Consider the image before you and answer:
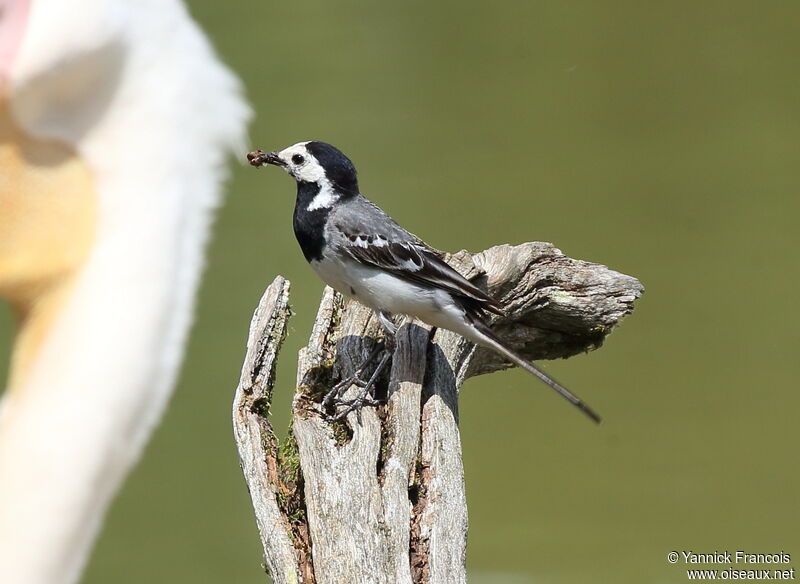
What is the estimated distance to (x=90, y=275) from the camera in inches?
33.4

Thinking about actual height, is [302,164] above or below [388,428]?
above

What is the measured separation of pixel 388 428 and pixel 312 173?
93 cm

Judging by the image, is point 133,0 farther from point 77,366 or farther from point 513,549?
point 513,549

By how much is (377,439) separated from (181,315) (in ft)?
5.22

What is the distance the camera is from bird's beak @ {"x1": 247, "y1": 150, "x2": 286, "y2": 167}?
3.01 m

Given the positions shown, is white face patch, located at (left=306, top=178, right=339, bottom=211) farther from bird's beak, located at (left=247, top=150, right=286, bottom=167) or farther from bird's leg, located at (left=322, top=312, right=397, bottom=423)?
bird's leg, located at (left=322, top=312, right=397, bottom=423)

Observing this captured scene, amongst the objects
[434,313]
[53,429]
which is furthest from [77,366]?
[434,313]

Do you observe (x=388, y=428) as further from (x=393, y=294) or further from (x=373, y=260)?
(x=373, y=260)

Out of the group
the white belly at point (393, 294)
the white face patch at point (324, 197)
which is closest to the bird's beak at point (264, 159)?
the white face patch at point (324, 197)

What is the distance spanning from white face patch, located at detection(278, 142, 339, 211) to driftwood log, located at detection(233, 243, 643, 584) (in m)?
0.28

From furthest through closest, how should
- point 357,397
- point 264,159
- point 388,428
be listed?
Answer: 1. point 264,159
2. point 357,397
3. point 388,428

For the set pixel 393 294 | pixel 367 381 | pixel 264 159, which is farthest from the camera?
pixel 264 159

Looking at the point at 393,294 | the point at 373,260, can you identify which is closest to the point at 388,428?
the point at 393,294

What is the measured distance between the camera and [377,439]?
2.42 meters
